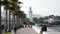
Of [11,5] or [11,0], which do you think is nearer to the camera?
[11,0]

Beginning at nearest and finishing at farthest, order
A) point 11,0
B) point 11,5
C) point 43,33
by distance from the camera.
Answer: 1. point 43,33
2. point 11,0
3. point 11,5

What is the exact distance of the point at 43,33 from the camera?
790 inches

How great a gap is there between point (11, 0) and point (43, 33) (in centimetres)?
1209

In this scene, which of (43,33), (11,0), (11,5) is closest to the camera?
(43,33)

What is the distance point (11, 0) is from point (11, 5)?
2851mm

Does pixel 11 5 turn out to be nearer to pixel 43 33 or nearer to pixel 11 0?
pixel 11 0

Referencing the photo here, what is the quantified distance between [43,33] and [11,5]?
14.5m

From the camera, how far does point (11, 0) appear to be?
30781 mm

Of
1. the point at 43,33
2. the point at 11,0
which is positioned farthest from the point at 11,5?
the point at 43,33

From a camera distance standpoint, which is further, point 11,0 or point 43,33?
point 11,0

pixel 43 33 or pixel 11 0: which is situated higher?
pixel 11 0

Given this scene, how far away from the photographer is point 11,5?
3356 cm

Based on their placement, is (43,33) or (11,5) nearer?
(43,33)

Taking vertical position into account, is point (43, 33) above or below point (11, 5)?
below
